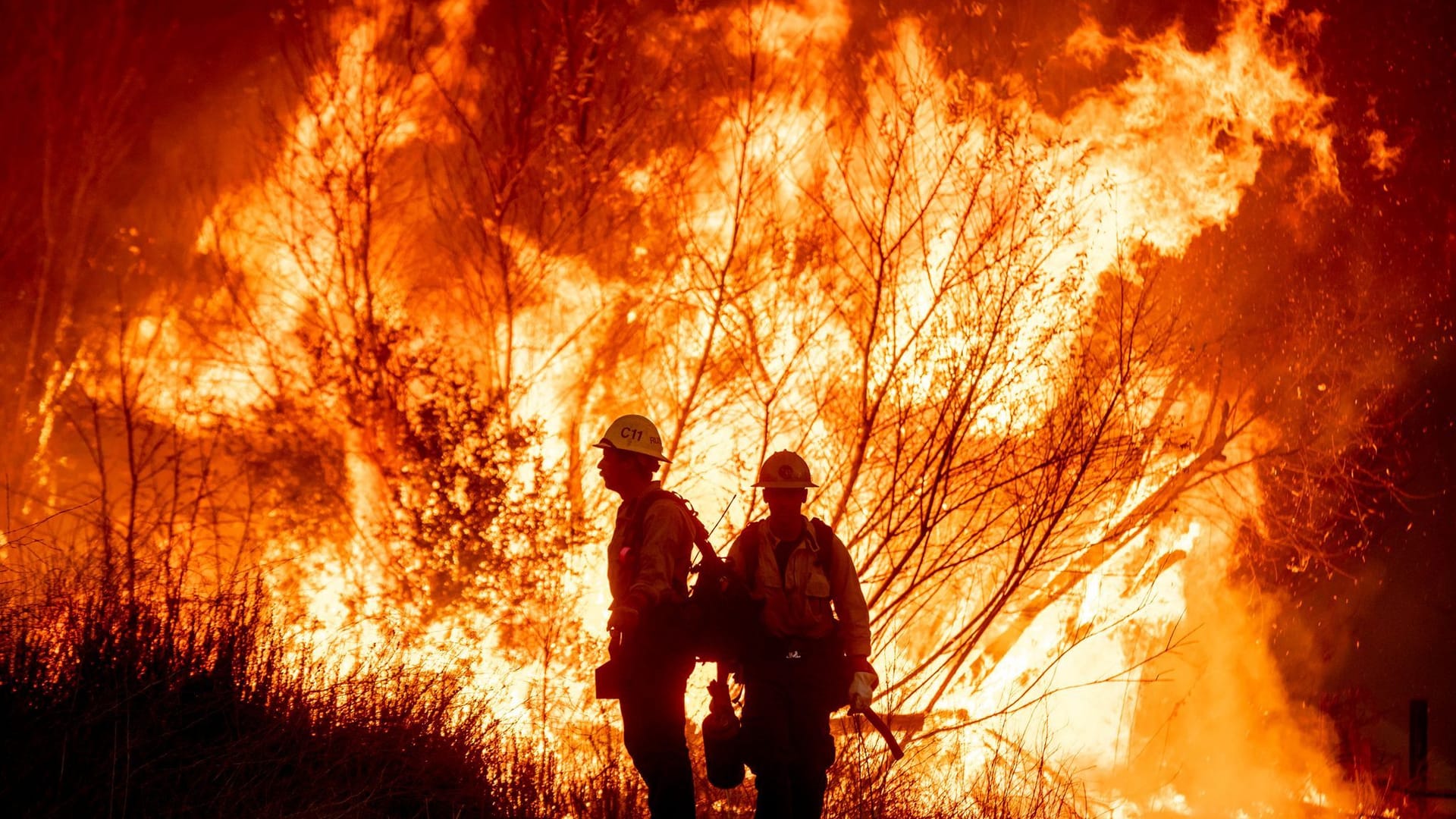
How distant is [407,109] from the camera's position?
11766mm

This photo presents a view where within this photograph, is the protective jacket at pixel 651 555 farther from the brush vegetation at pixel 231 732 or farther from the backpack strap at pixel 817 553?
the brush vegetation at pixel 231 732

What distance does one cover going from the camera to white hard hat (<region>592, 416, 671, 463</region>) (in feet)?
16.5

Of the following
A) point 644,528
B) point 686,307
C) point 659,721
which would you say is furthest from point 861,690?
point 686,307

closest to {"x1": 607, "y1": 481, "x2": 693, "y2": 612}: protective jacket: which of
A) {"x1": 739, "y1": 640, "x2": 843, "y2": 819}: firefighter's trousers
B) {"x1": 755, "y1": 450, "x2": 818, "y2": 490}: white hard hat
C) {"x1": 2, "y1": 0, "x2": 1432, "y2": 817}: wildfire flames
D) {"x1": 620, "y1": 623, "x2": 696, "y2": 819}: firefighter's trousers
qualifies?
{"x1": 620, "y1": 623, "x2": 696, "y2": 819}: firefighter's trousers

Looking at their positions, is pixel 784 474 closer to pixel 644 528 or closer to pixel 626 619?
pixel 644 528

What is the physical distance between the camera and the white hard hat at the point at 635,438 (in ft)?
16.5

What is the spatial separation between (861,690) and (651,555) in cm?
104

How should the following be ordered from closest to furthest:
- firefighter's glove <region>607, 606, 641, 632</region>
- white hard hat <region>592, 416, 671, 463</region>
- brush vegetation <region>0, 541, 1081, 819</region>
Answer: brush vegetation <region>0, 541, 1081, 819</region> → firefighter's glove <region>607, 606, 641, 632</region> → white hard hat <region>592, 416, 671, 463</region>

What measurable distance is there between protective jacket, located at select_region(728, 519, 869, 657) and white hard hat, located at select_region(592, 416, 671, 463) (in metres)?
0.55

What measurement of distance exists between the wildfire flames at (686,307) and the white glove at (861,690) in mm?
4075

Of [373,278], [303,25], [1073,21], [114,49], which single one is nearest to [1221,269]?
[1073,21]

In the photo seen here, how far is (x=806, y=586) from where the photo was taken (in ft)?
15.9

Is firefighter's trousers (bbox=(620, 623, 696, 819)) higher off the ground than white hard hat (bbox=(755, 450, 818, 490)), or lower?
lower

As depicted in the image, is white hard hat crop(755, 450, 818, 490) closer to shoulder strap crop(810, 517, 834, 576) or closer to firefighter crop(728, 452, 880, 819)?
firefighter crop(728, 452, 880, 819)
